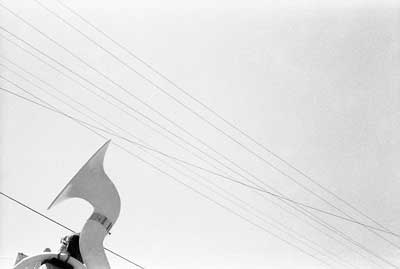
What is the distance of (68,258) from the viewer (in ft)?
25.4

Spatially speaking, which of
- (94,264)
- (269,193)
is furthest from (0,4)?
(269,193)

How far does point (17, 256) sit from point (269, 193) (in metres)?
6.80

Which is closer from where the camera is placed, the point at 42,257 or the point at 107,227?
the point at 42,257

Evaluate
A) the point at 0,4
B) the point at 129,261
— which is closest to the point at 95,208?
the point at 129,261

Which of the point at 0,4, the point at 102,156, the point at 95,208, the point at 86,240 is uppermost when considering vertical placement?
the point at 0,4

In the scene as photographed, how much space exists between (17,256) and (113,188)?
232cm

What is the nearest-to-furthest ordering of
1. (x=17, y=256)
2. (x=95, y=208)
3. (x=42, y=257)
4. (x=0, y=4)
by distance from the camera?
(x=42, y=257) < (x=95, y=208) < (x=17, y=256) < (x=0, y=4)

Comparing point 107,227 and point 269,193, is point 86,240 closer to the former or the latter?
point 107,227

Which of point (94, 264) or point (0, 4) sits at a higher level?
point (0, 4)

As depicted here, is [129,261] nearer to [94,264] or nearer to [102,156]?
[94,264]

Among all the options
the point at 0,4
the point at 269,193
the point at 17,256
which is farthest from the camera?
the point at 269,193

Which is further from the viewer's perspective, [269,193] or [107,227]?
[269,193]

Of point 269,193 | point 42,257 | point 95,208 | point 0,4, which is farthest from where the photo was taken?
point 269,193

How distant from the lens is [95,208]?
8102 millimetres
